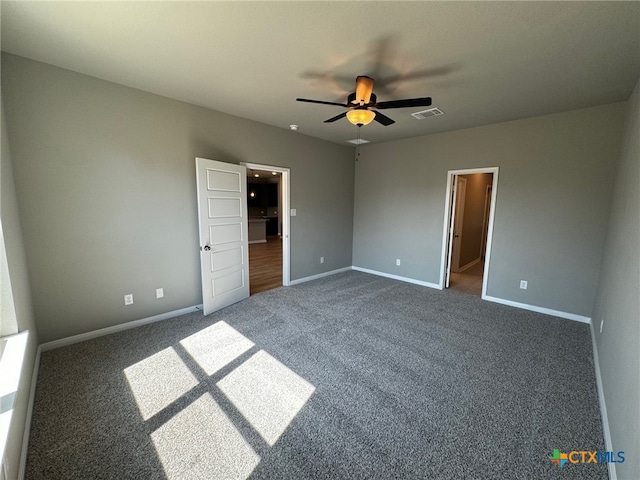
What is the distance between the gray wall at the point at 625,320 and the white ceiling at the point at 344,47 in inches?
35.5

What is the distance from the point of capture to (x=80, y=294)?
9.05 feet

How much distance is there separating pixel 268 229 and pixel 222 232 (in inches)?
322

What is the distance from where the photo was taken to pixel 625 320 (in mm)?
1729

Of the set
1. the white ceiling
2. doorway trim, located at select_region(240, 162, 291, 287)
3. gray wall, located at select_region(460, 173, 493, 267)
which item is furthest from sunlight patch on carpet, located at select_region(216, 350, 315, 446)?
gray wall, located at select_region(460, 173, 493, 267)

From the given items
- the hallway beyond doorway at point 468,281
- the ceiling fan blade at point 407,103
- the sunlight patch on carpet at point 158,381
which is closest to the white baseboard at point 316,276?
the hallway beyond doorway at point 468,281

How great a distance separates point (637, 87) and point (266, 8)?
11.5ft

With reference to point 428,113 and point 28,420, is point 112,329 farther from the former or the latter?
point 428,113

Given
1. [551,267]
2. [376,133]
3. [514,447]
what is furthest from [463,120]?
[514,447]

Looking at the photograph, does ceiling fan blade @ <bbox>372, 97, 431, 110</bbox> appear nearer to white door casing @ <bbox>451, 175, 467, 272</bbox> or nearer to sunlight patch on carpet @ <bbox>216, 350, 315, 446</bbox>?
sunlight patch on carpet @ <bbox>216, 350, 315, 446</bbox>

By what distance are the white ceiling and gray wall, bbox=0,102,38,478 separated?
1.07 m

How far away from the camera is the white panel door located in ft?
11.2

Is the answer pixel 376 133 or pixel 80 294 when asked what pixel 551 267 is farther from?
pixel 80 294

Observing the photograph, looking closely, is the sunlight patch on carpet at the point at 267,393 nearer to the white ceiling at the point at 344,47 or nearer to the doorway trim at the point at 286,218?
the doorway trim at the point at 286,218

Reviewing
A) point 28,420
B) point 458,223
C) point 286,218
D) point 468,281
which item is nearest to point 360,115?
point 286,218
